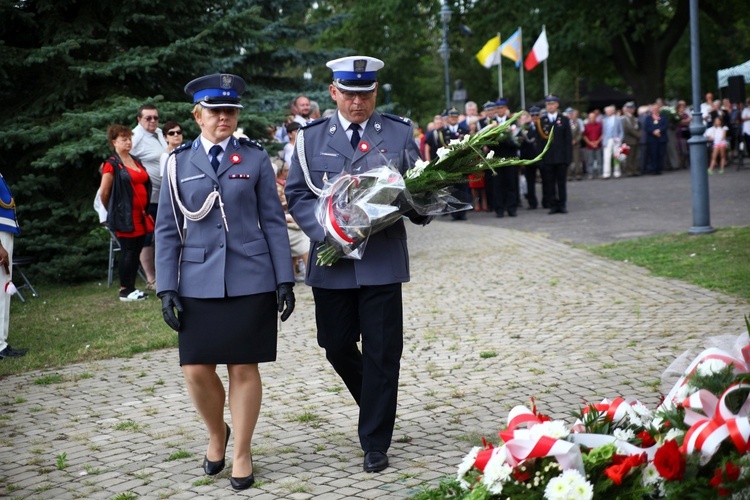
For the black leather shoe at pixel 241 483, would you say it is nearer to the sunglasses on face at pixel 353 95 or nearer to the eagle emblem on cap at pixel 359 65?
the sunglasses on face at pixel 353 95

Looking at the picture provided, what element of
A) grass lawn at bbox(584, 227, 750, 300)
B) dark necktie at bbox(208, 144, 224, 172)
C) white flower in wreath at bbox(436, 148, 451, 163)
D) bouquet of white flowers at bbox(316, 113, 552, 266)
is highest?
dark necktie at bbox(208, 144, 224, 172)

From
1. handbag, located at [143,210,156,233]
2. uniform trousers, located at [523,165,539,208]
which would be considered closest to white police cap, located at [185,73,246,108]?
handbag, located at [143,210,156,233]

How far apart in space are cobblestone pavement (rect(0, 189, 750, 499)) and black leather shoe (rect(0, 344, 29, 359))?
70cm

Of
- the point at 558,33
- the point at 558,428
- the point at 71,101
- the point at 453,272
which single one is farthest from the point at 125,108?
the point at 558,33

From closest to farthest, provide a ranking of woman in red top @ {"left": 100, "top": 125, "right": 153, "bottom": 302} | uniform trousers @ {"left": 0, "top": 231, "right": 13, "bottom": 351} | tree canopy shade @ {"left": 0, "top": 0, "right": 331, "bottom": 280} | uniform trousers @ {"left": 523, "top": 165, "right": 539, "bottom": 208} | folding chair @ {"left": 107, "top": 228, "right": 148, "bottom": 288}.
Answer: uniform trousers @ {"left": 0, "top": 231, "right": 13, "bottom": 351}
woman in red top @ {"left": 100, "top": 125, "right": 153, "bottom": 302}
folding chair @ {"left": 107, "top": 228, "right": 148, "bottom": 288}
tree canopy shade @ {"left": 0, "top": 0, "right": 331, "bottom": 280}
uniform trousers @ {"left": 523, "top": 165, "right": 539, "bottom": 208}

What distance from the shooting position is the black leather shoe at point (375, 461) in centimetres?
520

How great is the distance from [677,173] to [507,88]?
27672 millimetres

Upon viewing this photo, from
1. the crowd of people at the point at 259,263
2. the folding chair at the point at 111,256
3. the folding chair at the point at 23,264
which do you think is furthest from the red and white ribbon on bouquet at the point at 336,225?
the folding chair at the point at 111,256

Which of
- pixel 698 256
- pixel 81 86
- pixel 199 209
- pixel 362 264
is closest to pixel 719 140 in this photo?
pixel 698 256

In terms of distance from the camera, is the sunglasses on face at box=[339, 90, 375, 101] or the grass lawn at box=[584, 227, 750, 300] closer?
the sunglasses on face at box=[339, 90, 375, 101]

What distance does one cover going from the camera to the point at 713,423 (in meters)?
3.46

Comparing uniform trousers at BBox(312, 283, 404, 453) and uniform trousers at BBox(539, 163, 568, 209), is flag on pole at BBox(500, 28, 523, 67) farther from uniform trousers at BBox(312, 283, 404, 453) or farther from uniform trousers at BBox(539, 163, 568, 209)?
uniform trousers at BBox(312, 283, 404, 453)

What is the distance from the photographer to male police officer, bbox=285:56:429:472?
5.30m

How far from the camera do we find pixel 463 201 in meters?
5.51
